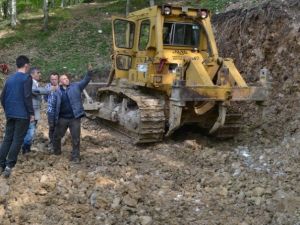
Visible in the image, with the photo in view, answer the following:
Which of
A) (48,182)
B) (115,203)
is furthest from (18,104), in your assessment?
(115,203)

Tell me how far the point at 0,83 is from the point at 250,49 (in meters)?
8.41

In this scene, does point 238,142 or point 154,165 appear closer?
point 154,165

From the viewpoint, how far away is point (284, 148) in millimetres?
8477

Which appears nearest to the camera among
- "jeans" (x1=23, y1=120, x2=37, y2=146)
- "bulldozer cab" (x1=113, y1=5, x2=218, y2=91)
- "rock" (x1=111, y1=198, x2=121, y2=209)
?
"rock" (x1=111, y1=198, x2=121, y2=209)

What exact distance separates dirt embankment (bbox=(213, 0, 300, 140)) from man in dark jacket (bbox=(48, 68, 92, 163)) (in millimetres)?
4112

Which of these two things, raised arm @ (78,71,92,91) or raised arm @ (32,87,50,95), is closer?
raised arm @ (78,71,92,91)

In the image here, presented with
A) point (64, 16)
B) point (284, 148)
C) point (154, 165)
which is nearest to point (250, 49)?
point (284, 148)

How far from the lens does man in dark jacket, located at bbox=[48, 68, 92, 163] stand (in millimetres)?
8008

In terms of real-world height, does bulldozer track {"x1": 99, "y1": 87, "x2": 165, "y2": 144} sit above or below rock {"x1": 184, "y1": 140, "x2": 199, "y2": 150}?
above

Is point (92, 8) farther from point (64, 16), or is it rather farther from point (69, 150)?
point (69, 150)

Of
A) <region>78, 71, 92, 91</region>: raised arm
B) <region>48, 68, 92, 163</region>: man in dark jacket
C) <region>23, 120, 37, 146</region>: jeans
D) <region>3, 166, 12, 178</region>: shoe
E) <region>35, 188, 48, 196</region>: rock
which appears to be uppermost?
<region>78, 71, 92, 91</region>: raised arm

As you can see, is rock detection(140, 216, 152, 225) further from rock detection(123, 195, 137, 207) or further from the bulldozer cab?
the bulldozer cab

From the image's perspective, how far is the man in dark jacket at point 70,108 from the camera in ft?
26.3

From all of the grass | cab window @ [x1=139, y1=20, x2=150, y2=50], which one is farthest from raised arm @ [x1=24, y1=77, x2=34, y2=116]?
the grass
